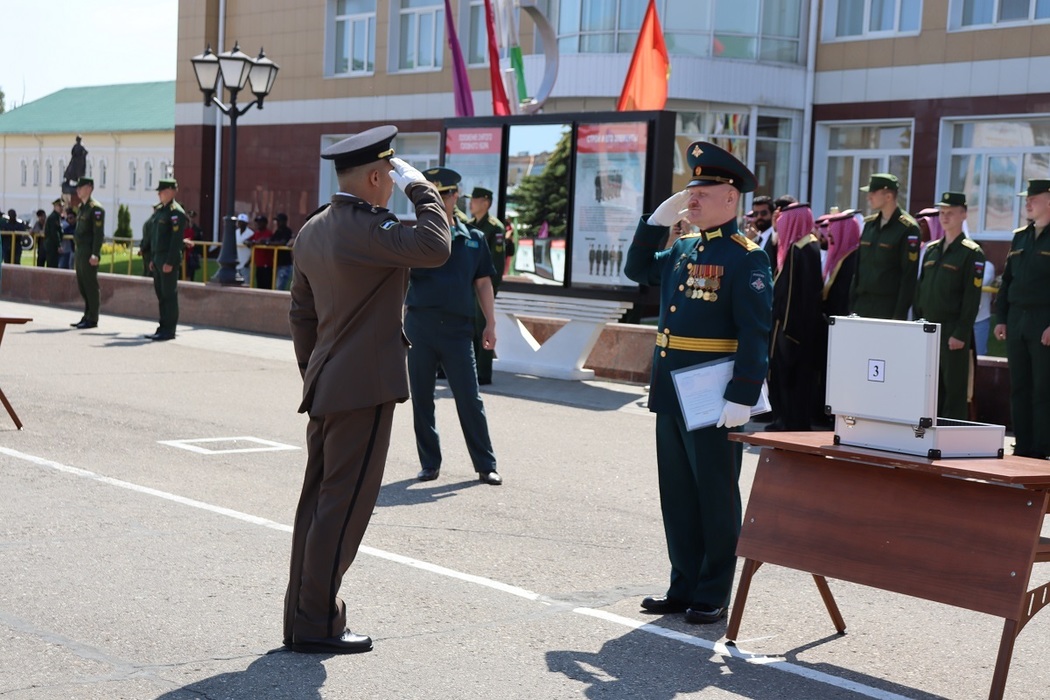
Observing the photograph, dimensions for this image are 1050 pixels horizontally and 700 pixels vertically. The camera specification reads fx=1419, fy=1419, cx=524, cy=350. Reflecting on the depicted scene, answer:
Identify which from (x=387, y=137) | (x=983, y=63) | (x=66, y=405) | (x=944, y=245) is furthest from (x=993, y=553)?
(x=983, y=63)

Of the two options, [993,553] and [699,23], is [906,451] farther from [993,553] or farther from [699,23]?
[699,23]

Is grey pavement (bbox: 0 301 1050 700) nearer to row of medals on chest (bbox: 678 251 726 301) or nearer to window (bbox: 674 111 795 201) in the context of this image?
row of medals on chest (bbox: 678 251 726 301)

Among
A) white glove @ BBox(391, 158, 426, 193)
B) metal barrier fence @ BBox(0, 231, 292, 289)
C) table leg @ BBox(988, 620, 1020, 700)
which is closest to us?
table leg @ BBox(988, 620, 1020, 700)

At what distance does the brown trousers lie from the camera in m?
5.34

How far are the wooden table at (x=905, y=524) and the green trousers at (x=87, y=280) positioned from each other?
16013mm

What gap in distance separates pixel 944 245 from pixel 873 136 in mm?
15955

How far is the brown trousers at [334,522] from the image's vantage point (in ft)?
17.5

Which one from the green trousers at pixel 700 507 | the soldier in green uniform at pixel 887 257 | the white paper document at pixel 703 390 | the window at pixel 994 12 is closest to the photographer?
the white paper document at pixel 703 390

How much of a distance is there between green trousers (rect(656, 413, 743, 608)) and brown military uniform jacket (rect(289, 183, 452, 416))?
136 centimetres

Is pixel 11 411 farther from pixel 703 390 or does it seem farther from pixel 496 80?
pixel 496 80

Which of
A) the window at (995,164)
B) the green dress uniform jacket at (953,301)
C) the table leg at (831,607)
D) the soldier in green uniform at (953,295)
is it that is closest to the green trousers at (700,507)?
the table leg at (831,607)

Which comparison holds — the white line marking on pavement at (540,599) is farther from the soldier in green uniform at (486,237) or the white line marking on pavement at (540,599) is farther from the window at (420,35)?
the window at (420,35)

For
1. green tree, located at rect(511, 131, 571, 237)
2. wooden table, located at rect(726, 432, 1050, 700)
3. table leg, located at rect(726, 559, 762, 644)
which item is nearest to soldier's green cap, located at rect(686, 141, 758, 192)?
wooden table, located at rect(726, 432, 1050, 700)

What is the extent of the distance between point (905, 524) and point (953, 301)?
6.95 metres
